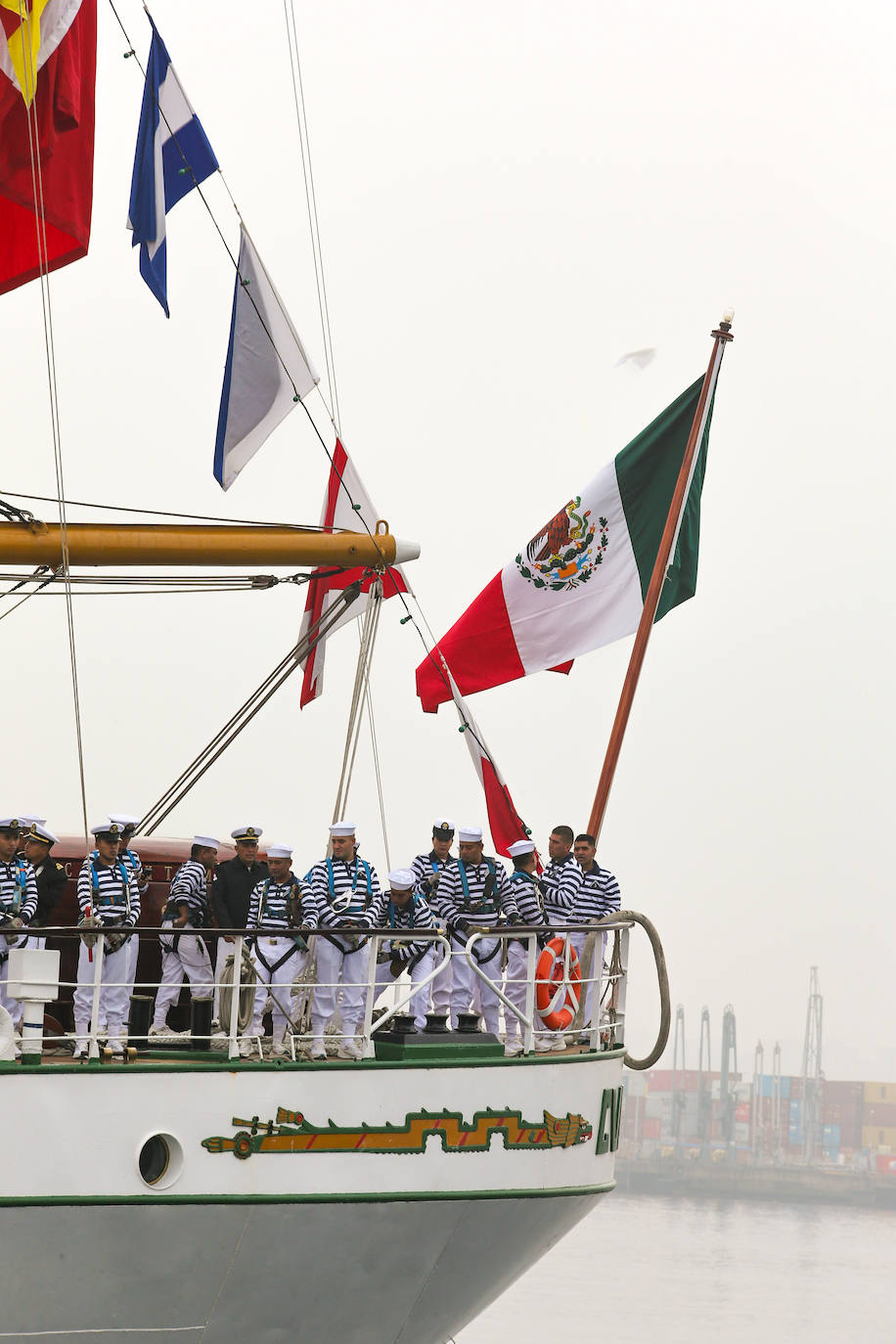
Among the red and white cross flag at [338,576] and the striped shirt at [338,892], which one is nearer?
the striped shirt at [338,892]

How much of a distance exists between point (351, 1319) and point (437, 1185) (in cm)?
141

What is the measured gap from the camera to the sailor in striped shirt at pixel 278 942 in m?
12.2

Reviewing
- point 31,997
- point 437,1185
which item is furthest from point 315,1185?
point 31,997

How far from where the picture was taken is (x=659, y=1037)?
13.8 m

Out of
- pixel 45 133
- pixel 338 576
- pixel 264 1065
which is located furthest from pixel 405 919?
pixel 45 133

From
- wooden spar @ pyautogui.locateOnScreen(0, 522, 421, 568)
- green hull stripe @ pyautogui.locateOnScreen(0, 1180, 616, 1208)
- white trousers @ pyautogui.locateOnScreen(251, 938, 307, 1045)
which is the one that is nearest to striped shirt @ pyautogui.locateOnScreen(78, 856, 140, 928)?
white trousers @ pyautogui.locateOnScreen(251, 938, 307, 1045)

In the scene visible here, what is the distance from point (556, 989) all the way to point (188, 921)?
3.01 meters

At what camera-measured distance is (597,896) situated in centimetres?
1391

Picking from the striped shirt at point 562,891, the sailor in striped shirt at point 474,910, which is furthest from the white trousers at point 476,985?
the striped shirt at point 562,891

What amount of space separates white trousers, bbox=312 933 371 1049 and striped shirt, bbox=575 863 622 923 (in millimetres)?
2260

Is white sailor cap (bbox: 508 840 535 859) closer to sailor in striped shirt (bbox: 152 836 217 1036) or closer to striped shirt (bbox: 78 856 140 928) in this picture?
sailor in striped shirt (bbox: 152 836 217 1036)

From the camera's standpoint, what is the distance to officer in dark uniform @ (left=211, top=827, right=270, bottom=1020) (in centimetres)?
1338

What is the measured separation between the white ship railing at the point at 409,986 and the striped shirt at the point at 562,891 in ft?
0.72

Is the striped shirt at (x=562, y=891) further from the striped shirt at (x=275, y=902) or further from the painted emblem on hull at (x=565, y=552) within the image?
the painted emblem on hull at (x=565, y=552)
